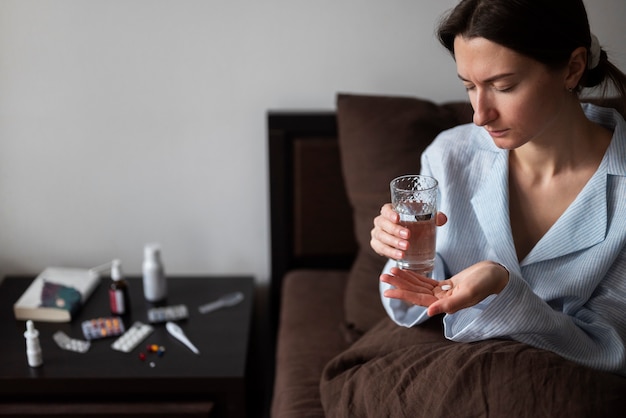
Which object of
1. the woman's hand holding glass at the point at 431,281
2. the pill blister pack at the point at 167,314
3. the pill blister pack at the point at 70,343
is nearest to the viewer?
the woman's hand holding glass at the point at 431,281

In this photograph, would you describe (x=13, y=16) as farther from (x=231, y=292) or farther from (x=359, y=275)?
(x=359, y=275)

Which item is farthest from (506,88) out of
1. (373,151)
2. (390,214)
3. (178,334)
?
(178,334)

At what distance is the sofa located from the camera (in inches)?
48.6

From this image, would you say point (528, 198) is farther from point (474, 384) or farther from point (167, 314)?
point (167, 314)

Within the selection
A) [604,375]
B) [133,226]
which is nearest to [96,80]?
[133,226]

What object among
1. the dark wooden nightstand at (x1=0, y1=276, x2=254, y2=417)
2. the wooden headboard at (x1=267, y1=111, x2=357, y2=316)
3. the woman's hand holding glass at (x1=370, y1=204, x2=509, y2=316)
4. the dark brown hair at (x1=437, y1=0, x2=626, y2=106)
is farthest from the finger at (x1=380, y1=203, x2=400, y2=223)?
the wooden headboard at (x1=267, y1=111, x2=357, y2=316)

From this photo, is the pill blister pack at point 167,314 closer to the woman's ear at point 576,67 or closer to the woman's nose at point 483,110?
the woman's nose at point 483,110

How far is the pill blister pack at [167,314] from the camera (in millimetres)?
1906

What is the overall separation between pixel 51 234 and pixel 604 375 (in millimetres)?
1520

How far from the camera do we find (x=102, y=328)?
1.84 metres

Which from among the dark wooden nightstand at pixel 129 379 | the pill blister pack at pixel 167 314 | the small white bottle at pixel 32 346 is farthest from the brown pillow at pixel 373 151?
the small white bottle at pixel 32 346

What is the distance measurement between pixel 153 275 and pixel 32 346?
36 centimetres

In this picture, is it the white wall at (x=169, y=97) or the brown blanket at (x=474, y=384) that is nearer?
the brown blanket at (x=474, y=384)

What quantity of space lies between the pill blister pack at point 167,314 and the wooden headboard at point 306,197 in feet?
0.98
